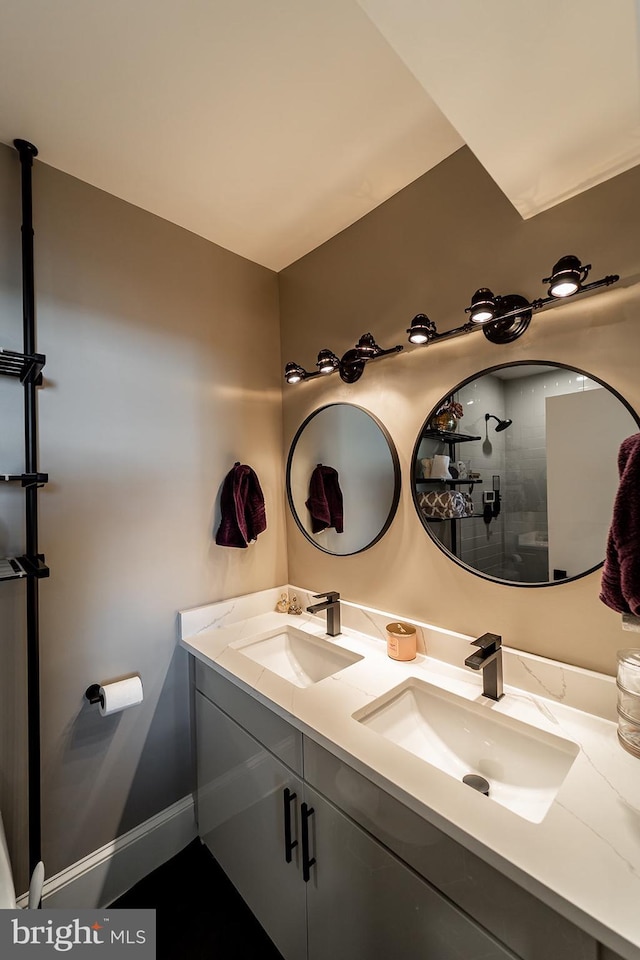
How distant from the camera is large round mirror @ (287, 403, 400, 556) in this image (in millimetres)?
1540

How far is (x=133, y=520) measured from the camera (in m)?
1.50

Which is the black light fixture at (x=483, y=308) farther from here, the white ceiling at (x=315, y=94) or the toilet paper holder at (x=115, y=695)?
the toilet paper holder at (x=115, y=695)

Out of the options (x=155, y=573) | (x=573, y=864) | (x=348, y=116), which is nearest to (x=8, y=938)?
(x=155, y=573)

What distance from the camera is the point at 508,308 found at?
1.18 m

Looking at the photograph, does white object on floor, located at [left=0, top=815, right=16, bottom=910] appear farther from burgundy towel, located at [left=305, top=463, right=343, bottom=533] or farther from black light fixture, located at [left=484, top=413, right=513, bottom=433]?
black light fixture, located at [left=484, top=413, right=513, bottom=433]

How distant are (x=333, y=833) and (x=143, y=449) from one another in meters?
1.34

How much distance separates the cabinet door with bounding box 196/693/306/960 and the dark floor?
9 cm

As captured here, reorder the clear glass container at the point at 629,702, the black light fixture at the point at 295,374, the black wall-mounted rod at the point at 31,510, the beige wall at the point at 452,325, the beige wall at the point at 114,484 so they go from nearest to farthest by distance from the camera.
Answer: the clear glass container at the point at 629,702 < the beige wall at the point at 452,325 < the black wall-mounted rod at the point at 31,510 < the beige wall at the point at 114,484 < the black light fixture at the point at 295,374

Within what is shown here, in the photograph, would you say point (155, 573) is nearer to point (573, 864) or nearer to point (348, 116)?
point (573, 864)

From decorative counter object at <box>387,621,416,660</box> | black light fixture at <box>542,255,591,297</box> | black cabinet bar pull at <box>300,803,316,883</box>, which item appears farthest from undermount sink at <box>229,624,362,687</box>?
black light fixture at <box>542,255,591,297</box>

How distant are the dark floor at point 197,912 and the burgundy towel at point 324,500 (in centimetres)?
136

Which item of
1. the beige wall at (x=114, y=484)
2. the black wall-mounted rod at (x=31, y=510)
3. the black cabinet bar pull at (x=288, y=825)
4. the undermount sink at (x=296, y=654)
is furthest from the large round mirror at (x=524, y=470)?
the black wall-mounted rod at (x=31, y=510)

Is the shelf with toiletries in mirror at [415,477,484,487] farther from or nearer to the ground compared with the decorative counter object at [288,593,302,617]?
farther from the ground

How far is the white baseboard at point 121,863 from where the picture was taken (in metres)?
1.31
